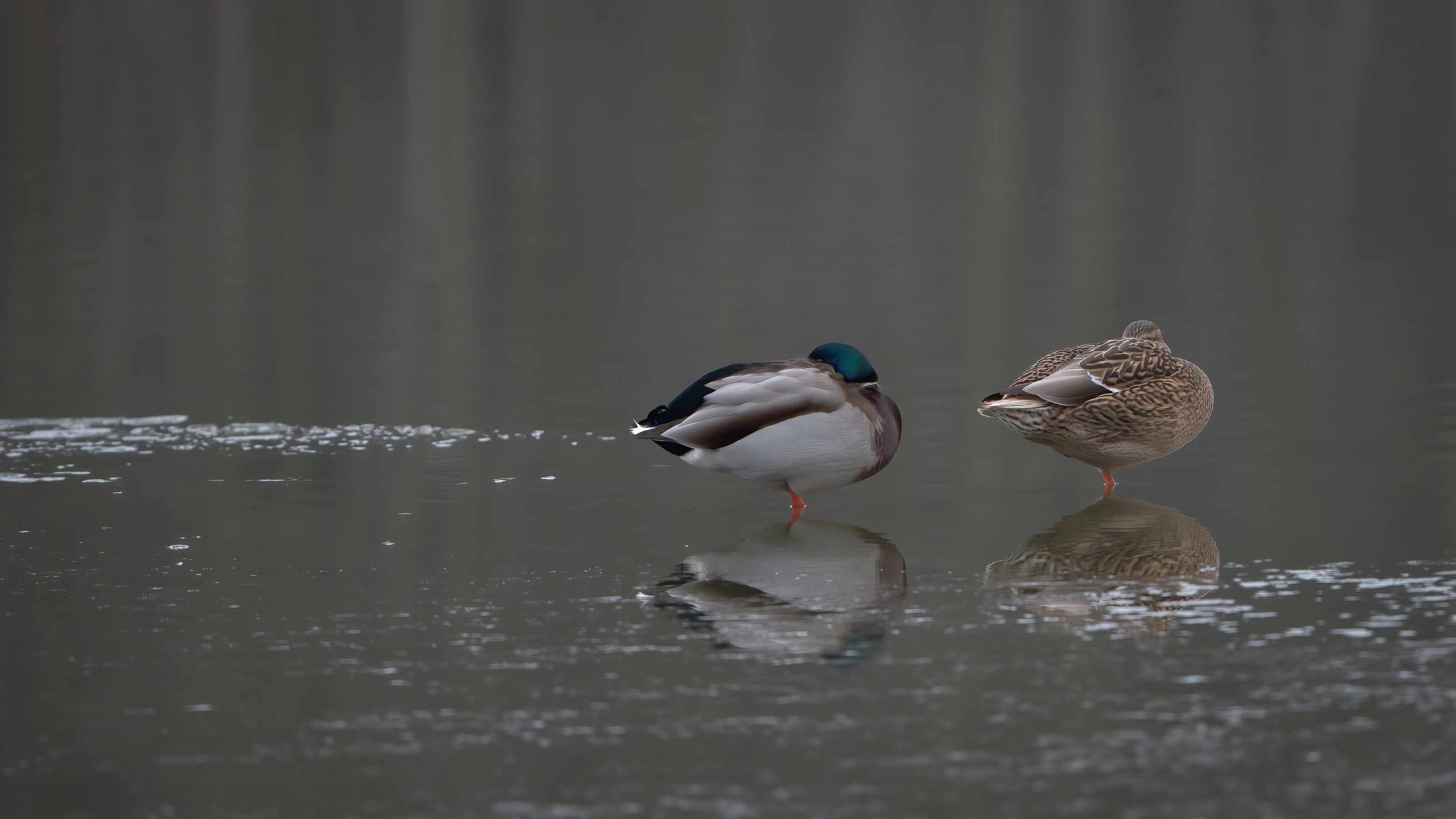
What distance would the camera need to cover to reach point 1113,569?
5.99m

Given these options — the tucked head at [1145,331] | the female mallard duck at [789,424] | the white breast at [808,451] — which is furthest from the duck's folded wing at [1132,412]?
the white breast at [808,451]

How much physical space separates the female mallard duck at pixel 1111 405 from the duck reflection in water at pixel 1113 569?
0.37 meters

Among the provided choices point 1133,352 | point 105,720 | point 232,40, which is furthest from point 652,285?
point 232,40

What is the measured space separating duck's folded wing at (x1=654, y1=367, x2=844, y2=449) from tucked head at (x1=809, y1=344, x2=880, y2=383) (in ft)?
0.41

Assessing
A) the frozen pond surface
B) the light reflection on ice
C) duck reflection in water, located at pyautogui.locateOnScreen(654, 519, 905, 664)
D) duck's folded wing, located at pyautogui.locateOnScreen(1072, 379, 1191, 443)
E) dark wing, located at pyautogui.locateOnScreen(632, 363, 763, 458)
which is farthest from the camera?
the light reflection on ice

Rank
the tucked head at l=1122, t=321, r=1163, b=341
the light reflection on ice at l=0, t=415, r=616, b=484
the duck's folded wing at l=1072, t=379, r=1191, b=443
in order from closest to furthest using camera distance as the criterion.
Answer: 1. the duck's folded wing at l=1072, t=379, r=1191, b=443
2. the tucked head at l=1122, t=321, r=1163, b=341
3. the light reflection on ice at l=0, t=415, r=616, b=484

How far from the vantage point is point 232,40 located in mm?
47406

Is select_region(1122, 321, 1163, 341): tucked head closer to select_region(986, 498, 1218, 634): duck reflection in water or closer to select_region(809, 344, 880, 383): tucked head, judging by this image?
select_region(986, 498, 1218, 634): duck reflection in water

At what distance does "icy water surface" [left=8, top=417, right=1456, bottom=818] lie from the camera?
13.4 ft

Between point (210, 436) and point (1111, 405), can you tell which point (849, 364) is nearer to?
point (1111, 405)

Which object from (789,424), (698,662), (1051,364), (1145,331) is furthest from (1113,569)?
(1145,331)

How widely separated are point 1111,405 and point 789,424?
1.43 m

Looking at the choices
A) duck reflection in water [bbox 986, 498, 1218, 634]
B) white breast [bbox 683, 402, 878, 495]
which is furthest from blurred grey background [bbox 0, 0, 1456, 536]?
white breast [bbox 683, 402, 878, 495]

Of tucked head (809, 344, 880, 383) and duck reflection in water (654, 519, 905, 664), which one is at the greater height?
tucked head (809, 344, 880, 383)
